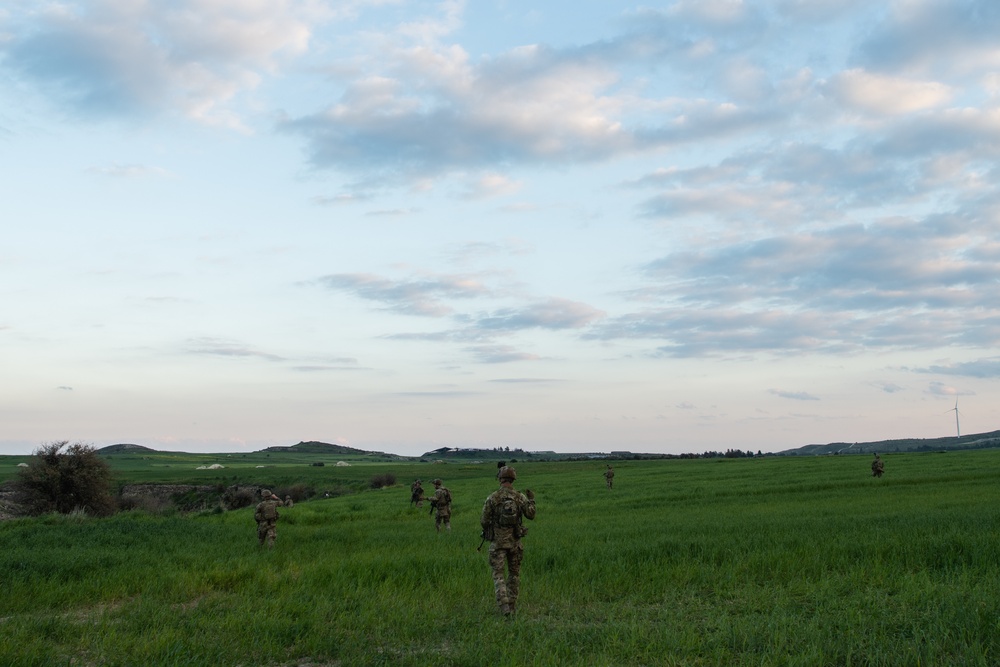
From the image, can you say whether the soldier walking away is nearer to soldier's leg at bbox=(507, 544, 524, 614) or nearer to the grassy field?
the grassy field

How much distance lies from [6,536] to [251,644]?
653 inches

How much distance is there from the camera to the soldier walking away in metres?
21.0

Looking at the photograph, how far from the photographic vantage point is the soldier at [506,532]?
12.1 meters

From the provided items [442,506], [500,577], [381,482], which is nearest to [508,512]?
[500,577]

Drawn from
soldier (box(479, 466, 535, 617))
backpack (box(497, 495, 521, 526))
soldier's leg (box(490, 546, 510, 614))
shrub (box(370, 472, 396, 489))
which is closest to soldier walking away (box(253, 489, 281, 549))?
soldier (box(479, 466, 535, 617))

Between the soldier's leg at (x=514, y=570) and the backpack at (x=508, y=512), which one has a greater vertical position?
the backpack at (x=508, y=512)

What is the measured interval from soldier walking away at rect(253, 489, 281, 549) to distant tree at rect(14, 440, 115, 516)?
3414 cm

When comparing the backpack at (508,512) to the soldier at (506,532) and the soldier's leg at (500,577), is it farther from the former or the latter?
the soldier's leg at (500,577)

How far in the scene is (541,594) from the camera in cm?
1322

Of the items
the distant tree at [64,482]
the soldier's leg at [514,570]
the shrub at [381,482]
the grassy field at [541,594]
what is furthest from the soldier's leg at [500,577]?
the shrub at [381,482]

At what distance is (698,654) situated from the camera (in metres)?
8.78

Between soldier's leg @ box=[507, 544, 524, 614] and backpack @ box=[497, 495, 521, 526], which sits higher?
backpack @ box=[497, 495, 521, 526]

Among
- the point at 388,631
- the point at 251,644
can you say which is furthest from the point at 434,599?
the point at 251,644

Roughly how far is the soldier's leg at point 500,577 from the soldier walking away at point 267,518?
10.7 metres
